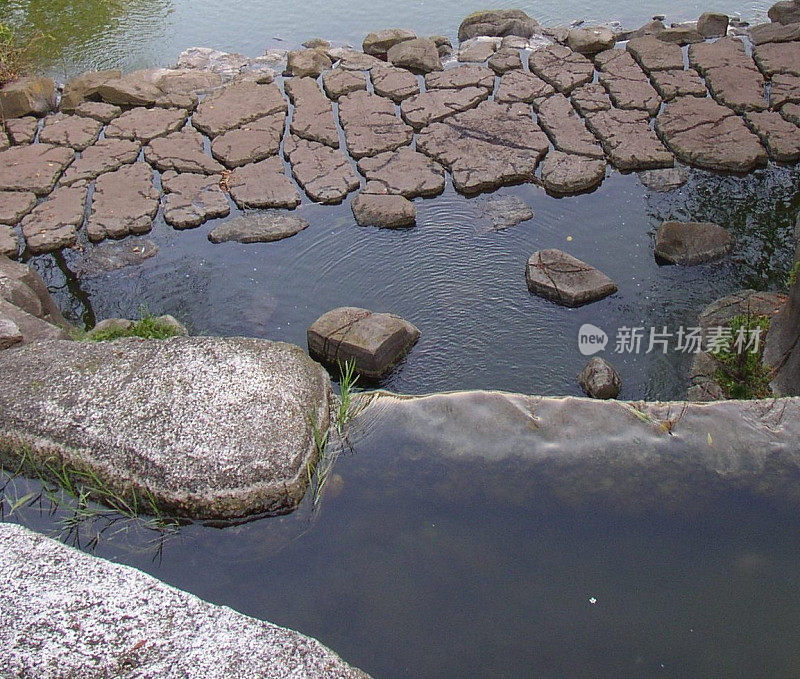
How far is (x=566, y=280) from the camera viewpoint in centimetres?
443

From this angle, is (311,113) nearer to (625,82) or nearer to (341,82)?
(341,82)

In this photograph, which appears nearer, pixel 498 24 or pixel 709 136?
pixel 709 136

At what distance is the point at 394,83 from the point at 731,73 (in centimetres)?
268

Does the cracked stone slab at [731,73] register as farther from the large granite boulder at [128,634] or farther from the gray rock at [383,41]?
the large granite boulder at [128,634]

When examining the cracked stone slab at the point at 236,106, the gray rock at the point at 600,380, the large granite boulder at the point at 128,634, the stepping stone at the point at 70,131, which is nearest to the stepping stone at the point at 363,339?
the gray rock at the point at 600,380

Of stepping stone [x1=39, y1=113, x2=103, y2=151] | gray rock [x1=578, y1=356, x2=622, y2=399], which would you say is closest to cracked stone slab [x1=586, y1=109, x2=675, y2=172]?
gray rock [x1=578, y1=356, x2=622, y2=399]

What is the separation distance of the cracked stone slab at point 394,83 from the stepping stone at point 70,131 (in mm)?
2216

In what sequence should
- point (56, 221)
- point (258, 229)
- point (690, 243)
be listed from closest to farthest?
1. point (690, 243)
2. point (258, 229)
3. point (56, 221)

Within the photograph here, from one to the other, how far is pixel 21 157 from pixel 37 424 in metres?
3.83

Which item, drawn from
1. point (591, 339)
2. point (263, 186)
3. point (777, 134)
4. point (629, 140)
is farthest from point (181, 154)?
point (777, 134)

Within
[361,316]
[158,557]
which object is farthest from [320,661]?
[361,316]

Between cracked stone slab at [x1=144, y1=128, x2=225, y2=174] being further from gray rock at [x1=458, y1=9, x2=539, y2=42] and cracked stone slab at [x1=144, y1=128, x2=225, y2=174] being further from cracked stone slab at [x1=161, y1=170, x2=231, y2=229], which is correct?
gray rock at [x1=458, y1=9, x2=539, y2=42]

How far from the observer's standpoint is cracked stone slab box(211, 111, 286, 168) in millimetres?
5832

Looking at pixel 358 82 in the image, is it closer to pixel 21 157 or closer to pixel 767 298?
pixel 21 157
